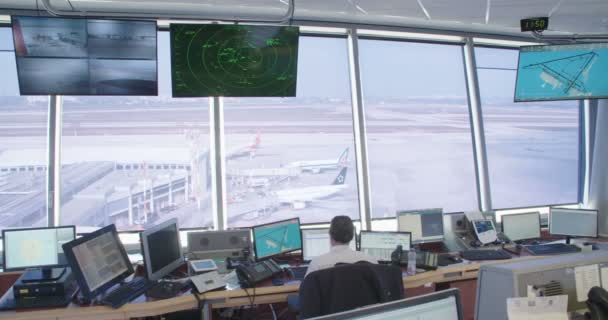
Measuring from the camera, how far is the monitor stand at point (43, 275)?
296 cm

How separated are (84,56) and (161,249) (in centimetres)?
163

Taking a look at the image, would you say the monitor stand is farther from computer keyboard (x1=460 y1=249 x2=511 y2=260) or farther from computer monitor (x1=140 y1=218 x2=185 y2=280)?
computer keyboard (x1=460 y1=249 x2=511 y2=260)

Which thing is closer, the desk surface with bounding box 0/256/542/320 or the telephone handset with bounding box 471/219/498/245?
the desk surface with bounding box 0/256/542/320

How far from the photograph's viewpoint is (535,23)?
450 centimetres

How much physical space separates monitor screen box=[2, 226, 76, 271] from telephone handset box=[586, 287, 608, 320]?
347 cm

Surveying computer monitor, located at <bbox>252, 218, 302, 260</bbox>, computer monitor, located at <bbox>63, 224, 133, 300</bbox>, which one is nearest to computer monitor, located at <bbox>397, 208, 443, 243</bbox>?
computer monitor, located at <bbox>252, 218, 302, 260</bbox>

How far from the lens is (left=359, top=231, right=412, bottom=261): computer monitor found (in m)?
3.96

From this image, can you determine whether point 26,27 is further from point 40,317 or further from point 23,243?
point 40,317

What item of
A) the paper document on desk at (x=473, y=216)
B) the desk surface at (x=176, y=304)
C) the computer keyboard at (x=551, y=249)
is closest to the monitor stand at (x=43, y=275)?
the desk surface at (x=176, y=304)

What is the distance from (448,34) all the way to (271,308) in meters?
3.69

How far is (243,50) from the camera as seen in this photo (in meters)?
3.67

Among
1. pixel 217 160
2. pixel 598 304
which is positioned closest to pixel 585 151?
pixel 217 160

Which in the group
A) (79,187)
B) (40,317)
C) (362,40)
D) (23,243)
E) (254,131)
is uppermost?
(362,40)

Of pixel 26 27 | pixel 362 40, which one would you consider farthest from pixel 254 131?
pixel 26 27
